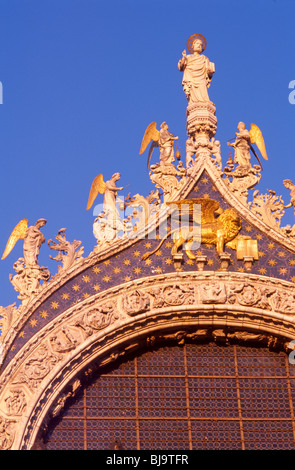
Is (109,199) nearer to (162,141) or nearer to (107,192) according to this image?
(107,192)

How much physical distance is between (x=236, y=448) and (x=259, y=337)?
87.6 inches

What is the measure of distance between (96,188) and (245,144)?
3159 mm

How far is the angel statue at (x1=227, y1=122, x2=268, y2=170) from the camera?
100 feet

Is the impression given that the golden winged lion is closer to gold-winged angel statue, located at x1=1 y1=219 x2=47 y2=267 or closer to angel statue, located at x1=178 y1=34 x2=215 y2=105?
gold-winged angel statue, located at x1=1 y1=219 x2=47 y2=267

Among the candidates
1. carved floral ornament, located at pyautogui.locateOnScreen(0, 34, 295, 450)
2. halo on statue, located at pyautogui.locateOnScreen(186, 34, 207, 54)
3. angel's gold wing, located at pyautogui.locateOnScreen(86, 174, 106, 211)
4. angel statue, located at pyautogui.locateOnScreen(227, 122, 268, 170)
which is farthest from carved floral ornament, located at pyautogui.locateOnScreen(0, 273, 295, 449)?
halo on statue, located at pyautogui.locateOnScreen(186, 34, 207, 54)

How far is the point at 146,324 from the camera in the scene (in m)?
28.4

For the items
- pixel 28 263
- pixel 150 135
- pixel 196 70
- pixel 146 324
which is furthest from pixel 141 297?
pixel 196 70

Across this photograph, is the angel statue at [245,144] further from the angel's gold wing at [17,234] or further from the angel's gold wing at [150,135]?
the angel's gold wing at [17,234]

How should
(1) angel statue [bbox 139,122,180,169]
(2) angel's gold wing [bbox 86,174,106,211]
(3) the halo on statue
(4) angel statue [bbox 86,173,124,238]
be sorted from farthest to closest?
(3) the halo on statue
(1) angel statue [bbox 139,122,180,169]
(2) angel's gold wing [bbox 86,174,106,211]
(4) angel statue [bbox 86,173,124,238]

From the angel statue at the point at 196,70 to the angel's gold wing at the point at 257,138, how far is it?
3.63ft

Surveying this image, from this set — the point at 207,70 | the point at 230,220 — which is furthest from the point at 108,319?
the point at 207,70

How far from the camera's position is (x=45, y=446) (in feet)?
89.4

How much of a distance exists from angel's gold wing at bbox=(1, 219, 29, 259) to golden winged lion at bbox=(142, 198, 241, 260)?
2320 millimetres

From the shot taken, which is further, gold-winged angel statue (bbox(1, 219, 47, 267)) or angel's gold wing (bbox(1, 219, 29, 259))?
angel's gold wing (bbox(1, 219, 29, 259))
